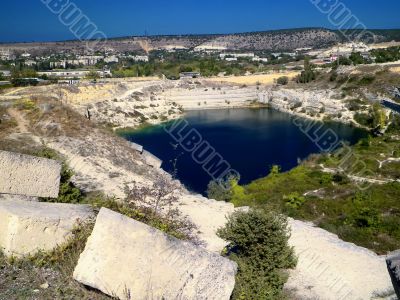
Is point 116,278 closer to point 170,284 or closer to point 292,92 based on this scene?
point 170,284

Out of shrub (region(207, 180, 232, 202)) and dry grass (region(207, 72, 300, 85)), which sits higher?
dry grass (region(207, 72, 300, 85))

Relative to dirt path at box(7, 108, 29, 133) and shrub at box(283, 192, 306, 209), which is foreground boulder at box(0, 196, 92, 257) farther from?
shrub at box(283, 192, 306, 209)

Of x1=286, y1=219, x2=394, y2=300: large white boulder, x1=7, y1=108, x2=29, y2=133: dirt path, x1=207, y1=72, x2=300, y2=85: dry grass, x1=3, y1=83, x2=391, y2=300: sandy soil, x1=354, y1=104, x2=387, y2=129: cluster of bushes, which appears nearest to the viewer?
x1=286, y1=219, x2=394, y2=300: large white boulder

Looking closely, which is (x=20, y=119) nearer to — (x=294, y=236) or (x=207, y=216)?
(x=207, y=216)

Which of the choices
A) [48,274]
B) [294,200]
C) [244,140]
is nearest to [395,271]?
[48,274]

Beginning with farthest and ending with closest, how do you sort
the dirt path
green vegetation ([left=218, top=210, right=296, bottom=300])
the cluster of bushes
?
the cluster of bushes → the dirt path → green vegetation ([left=218, top=210, right=296, bottom=300])

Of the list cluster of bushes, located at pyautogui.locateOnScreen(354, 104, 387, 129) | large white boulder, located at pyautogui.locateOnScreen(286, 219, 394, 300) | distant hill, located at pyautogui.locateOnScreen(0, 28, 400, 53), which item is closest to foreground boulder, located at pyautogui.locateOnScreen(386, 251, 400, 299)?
large white boulder, located at pyautogui.locateOnScreen(286, 219, 394, 300)

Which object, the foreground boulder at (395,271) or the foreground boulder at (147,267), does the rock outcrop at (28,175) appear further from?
the foreground boulder at (395,271)
